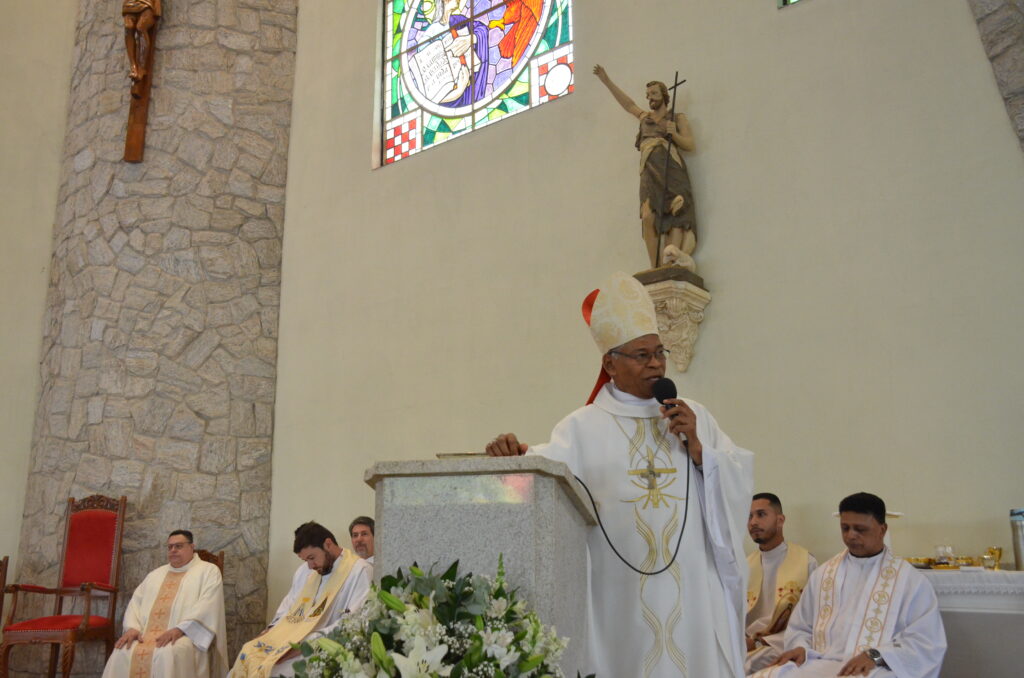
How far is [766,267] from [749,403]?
846 millimetres

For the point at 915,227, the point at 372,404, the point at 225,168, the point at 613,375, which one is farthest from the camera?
the point at 225,168

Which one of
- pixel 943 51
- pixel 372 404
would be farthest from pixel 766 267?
pixel 372 404

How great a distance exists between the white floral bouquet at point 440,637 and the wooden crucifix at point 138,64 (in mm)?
8396

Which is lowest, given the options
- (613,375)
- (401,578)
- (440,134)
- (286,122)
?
(401,578)

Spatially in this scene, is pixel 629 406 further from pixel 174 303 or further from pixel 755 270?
pixel 174 303

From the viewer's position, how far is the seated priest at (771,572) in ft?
16.7

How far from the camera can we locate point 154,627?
751 centimetres

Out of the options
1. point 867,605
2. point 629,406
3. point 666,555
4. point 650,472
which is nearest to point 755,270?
point 867,605

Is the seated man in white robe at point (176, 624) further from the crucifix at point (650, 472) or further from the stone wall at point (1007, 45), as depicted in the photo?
the stone wall at point (1007, 45)

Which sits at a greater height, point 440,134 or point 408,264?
point 440,134

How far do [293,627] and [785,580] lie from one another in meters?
3.23

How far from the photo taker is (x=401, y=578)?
203 centimetres

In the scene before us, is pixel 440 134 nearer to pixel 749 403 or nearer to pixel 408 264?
pixel 408 264

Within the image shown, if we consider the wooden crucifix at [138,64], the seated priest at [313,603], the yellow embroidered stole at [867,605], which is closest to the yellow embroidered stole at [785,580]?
the yellow embroidered stole at [867,605]
